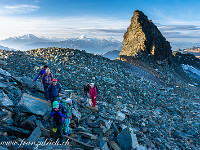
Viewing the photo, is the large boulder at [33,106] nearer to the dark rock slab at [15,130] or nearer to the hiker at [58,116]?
the dark rock slab at [15,130]

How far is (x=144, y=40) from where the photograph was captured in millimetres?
44750

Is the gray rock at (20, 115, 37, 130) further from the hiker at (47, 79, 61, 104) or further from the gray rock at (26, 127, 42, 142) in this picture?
the hiker at (47, 79, 61, 104)

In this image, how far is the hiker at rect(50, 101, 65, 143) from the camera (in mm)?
5148

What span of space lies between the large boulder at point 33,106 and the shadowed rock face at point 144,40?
1513 inches

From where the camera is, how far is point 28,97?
6992 millimetres

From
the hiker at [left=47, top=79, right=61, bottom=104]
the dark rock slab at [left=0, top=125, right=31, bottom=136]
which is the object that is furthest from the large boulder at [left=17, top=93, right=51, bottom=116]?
the dark rock slab at [left=0, top=125, right=31, bottom=136]

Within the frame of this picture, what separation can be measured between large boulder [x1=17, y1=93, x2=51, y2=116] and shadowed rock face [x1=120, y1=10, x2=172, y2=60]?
38425 mm

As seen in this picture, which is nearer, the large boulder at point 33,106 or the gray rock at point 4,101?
the gray rock at point 4,101

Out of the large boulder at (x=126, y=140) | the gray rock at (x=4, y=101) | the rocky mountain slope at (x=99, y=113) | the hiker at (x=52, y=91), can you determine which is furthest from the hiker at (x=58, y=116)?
the large boulder at (x=126, y=140)

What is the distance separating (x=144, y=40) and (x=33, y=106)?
145 feet

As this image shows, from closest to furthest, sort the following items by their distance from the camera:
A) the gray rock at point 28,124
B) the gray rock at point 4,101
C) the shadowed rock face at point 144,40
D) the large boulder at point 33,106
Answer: the gray rock at point 28,124
the gray rock at point 4,101
the large boulder at point 33,106
the shadowed rock face at point 144,40

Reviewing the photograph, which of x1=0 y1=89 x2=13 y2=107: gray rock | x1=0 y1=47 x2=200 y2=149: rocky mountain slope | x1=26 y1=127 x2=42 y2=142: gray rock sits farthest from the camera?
x1=0 y1=47 x2=200 y2=149: rocky mountain slope

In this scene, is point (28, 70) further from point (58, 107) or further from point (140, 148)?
point (140, 148)

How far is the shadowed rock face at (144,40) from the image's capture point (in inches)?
1753
